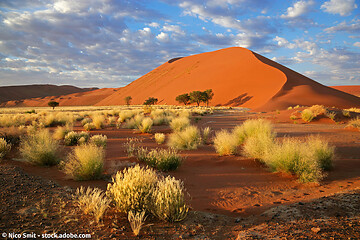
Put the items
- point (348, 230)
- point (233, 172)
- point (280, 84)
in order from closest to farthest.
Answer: point (348, 230)
point (233, 172)
point (280, 84)

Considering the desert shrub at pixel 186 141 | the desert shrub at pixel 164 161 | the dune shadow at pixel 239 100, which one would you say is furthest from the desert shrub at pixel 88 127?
the dune shadow at pixel 239 100

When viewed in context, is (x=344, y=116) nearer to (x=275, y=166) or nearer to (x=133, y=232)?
(x=275, y=166)

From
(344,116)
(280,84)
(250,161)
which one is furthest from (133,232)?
(280,84)

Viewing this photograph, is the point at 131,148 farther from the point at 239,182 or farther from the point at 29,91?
the point at 29,91

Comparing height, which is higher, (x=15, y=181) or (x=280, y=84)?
(x=280, y=84)

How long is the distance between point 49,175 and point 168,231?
415 cm

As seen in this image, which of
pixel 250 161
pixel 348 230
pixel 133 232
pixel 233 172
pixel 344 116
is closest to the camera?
pixel 348 230

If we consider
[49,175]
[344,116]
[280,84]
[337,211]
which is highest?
[280,84]

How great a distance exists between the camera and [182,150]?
888cm

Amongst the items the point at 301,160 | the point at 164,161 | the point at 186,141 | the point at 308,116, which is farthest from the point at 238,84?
the point at 164,161

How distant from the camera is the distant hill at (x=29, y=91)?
111 metres

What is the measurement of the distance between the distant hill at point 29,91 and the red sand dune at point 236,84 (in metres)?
22.3

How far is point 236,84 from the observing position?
193ft

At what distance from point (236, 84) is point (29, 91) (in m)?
124
